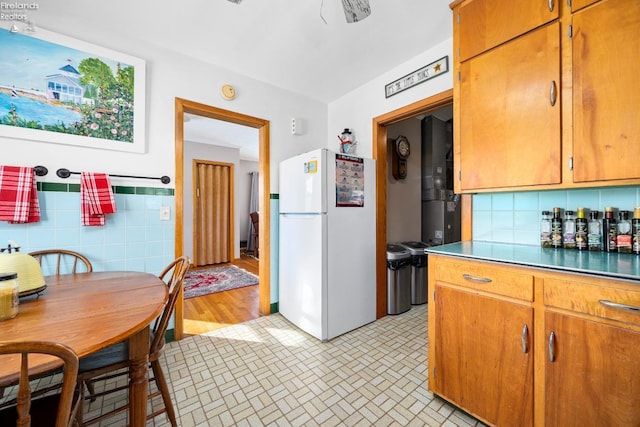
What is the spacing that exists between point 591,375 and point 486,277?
466 mm

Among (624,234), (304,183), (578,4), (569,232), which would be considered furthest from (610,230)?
(304,183)

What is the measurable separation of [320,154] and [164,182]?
1321 millimetres

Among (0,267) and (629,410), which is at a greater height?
(0,267)

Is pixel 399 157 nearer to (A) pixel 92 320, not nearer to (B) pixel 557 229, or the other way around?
(B) pixel 557 229

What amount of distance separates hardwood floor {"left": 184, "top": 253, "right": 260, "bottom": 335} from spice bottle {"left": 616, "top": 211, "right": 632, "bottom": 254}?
2758 mm

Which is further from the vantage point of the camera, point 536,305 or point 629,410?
point 536,305

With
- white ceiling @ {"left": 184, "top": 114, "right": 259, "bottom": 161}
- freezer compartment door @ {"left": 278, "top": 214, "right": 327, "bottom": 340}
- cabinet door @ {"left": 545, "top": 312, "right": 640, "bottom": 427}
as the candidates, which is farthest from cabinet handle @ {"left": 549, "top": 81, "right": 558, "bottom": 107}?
white ceiling @ {"left": 184, "top": 114, "right": 259, "bottom": 161}

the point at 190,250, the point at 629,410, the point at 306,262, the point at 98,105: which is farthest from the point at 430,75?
the point at 190,250

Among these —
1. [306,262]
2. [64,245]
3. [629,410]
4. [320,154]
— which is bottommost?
[629,410]

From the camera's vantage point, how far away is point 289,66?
94.1 inches

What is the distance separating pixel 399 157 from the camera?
3092 millimetres

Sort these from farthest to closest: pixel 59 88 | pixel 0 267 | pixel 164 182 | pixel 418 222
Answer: pixel 418 222 < pixel 164 182 < pixel 59 88 < pixel 0 267

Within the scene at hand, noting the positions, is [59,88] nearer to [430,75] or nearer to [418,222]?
[430,75]

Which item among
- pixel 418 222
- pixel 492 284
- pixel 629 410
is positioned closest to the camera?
pixel 629 410
